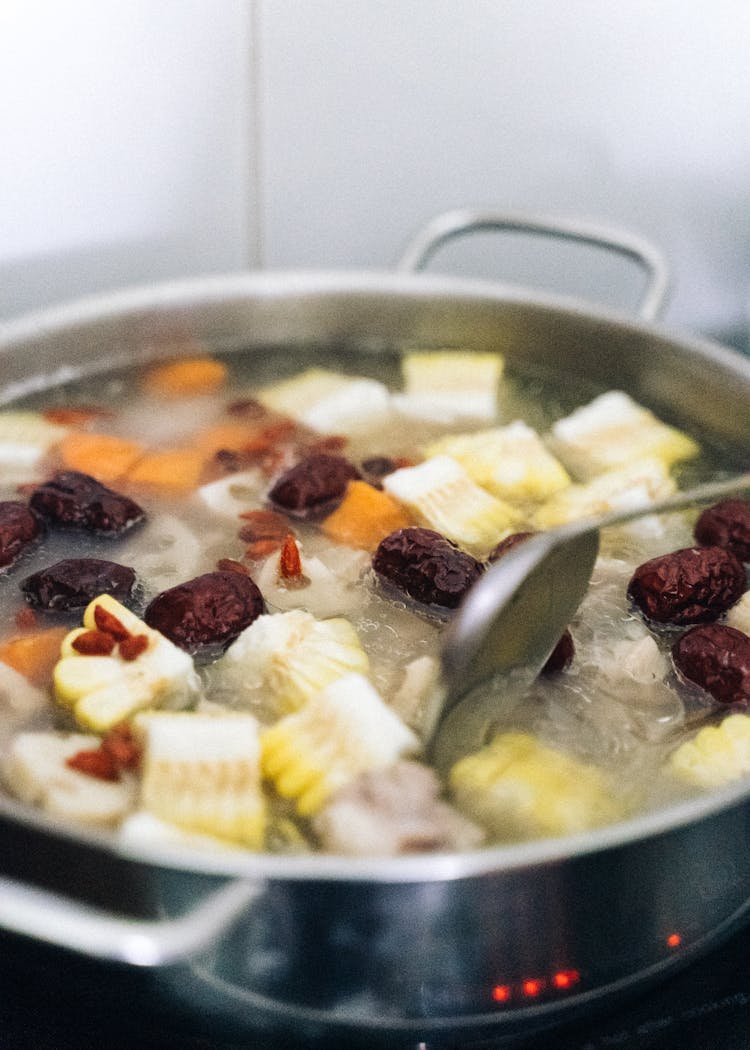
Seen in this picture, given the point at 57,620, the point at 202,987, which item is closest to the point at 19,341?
the point at 57,620

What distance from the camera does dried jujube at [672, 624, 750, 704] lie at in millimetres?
1189

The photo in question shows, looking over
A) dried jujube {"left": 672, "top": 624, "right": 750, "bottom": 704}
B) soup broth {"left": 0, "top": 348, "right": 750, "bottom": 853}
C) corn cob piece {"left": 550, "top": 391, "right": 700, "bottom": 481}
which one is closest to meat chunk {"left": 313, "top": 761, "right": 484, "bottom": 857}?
soup broth {"left": 0, "top": 348, "right": 750, "bottom": 853}

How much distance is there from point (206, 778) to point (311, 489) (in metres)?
0.57

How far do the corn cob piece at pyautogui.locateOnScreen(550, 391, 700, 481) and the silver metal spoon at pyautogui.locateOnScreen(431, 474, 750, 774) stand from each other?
45 centimetres

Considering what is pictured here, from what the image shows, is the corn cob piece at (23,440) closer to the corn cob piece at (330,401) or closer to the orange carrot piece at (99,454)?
the orange carrot piece at (99,454)

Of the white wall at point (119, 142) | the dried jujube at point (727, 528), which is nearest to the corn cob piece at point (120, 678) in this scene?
the dried jujube at point (727, 528)

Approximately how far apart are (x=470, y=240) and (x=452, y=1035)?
1.61 metres

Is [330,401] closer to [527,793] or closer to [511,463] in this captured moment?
[511,463]

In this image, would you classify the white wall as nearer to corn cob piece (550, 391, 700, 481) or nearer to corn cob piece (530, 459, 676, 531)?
corn cob piece (550, 391, 700, 481)

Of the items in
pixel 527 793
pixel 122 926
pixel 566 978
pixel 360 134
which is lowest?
pixel 566 978

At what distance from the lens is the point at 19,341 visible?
172 centimetres

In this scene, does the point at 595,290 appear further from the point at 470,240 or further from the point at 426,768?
the point at 426,768

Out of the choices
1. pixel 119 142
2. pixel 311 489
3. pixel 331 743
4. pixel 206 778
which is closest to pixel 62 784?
pixel 206 778

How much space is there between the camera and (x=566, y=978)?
975 millimetres
